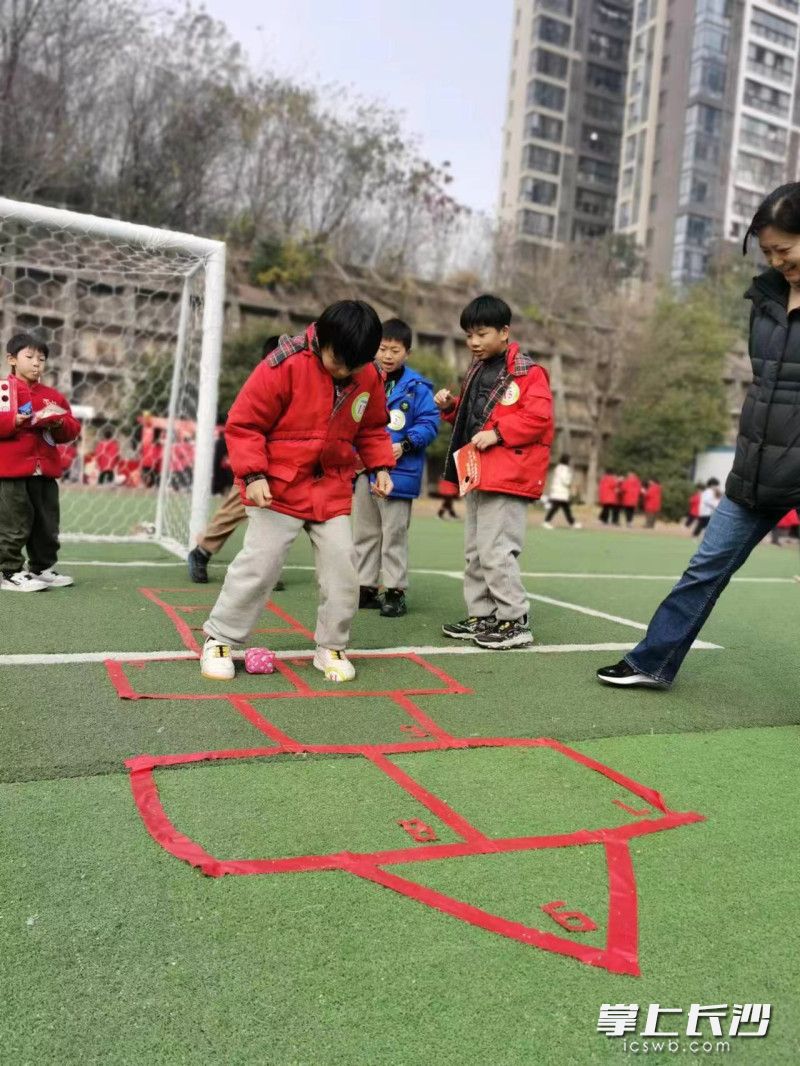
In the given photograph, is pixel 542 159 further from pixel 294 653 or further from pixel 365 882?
pixel 365 882

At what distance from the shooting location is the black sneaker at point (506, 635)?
4785 mm

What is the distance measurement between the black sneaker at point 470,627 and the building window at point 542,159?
67016 millimetres

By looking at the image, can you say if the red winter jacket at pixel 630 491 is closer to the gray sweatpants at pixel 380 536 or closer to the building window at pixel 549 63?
the gray sweatpants at pixel 380 536

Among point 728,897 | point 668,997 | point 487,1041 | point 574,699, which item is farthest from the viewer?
point 574,699

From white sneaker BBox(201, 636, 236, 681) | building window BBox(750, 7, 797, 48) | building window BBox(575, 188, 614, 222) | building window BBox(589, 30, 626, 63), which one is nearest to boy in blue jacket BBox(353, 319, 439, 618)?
white sneaker BBox(201, 636, 236, 681)

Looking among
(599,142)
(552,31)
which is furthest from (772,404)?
(599,142)

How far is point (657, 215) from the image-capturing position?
2430 inches

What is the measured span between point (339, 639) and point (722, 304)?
38.9 meters

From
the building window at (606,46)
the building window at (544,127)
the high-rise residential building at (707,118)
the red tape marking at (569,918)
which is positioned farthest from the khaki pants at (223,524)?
the building window at (606,46)

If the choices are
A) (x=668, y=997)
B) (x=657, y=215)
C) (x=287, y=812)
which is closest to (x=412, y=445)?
(x=287, y=812)

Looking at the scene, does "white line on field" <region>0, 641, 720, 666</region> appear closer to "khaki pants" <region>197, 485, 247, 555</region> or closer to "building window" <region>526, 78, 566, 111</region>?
"khaki pants" <region>197, 485, 247, 555</region>

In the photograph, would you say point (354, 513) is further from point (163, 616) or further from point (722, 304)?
point (722, 304)

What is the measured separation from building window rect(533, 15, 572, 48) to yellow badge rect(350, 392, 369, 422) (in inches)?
2757

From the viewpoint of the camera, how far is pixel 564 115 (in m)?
A: 66.8
